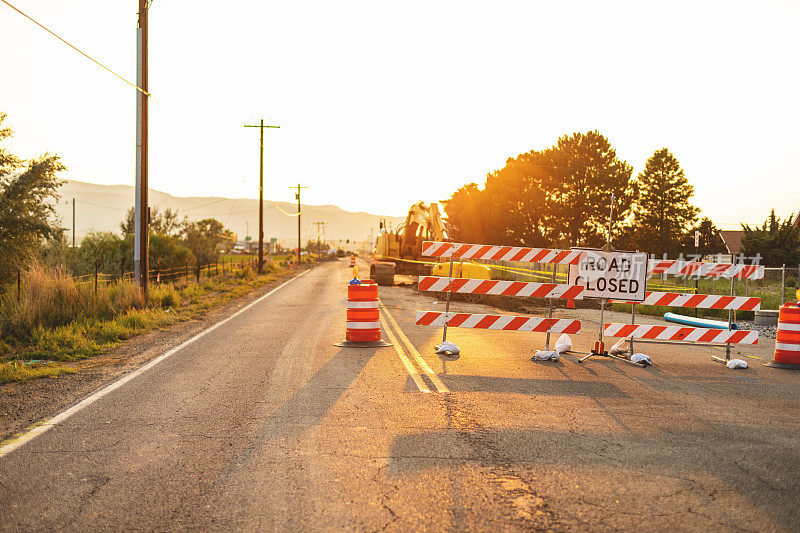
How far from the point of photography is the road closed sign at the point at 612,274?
9188mm

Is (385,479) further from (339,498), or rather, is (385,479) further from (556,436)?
(556,436)

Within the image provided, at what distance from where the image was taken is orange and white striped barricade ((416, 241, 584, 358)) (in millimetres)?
9184

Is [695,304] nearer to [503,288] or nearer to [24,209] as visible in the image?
[503,288]

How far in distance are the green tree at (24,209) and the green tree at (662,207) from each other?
55.3 metres

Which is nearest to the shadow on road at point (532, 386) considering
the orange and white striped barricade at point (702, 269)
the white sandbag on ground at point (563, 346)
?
the white sandbag on ground at point (563, 346)

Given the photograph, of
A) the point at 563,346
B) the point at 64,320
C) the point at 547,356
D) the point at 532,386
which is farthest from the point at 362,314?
the point at 64,320

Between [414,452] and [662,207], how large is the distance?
2565 inches

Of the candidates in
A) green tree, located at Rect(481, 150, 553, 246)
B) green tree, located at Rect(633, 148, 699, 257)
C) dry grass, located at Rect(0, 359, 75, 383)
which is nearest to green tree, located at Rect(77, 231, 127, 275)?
dry grass, located at Rect(0, 359, 75, 383)

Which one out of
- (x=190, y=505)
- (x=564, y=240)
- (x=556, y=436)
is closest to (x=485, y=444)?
(x=556, y=436)

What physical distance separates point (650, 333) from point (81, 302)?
1221cm

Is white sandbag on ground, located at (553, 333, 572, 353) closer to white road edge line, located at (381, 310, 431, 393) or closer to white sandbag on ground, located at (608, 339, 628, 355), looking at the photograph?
white sandbag on ground, located at (608, 339, 628, 355)

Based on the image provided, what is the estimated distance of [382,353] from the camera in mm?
9758

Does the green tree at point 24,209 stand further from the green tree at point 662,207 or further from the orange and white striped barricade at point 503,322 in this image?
the green tree at point 662,207

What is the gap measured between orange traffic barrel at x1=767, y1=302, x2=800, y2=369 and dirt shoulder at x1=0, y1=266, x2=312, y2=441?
Result: 1032 cm
